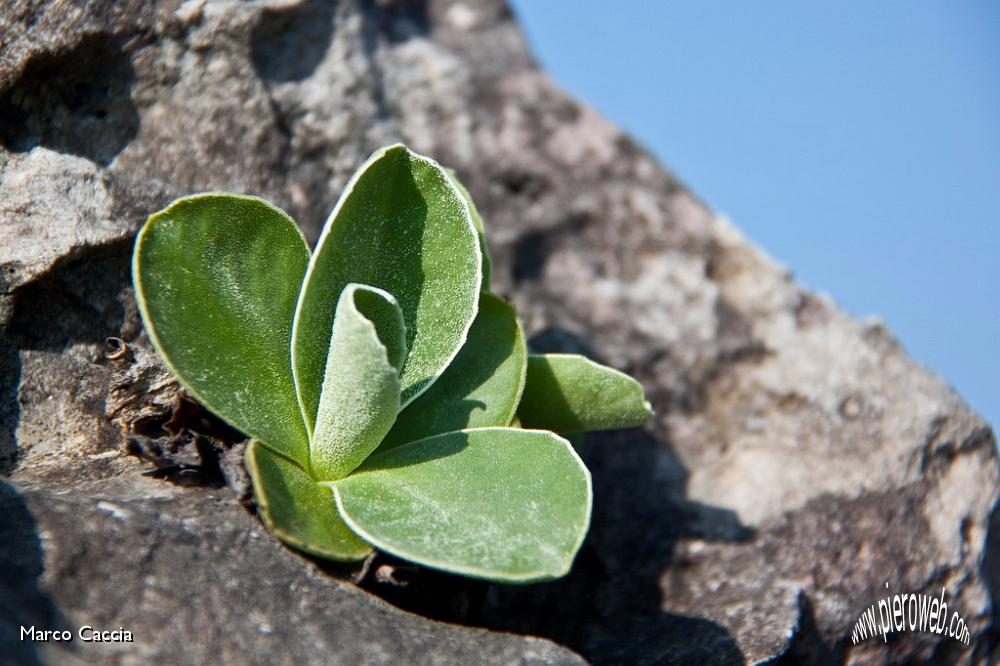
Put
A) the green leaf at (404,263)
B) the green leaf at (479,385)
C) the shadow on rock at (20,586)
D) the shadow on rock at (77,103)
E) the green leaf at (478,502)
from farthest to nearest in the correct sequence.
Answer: the shadow on rock at (77,103) < the green leaf at (479,385) < the green leaf at (404,263) < the green leaf at (478,502) < the shadow on rock at (20,586)

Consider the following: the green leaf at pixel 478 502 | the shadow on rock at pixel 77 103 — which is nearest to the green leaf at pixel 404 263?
the green leaf at pixel 478 502

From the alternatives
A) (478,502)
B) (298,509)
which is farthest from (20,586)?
(478,502)

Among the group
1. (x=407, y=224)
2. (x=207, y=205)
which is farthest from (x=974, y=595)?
(x=207, y=205)

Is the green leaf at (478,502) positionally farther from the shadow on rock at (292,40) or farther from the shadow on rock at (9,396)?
the shadow on rock at (292,40)

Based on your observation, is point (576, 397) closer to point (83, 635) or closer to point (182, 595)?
point (182, 595)

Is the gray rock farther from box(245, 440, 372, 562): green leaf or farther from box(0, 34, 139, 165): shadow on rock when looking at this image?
box(0, 34, 139, 165): shadow on rock

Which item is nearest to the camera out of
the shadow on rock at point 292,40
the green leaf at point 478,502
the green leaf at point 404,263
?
the green leaf at point 478,502
